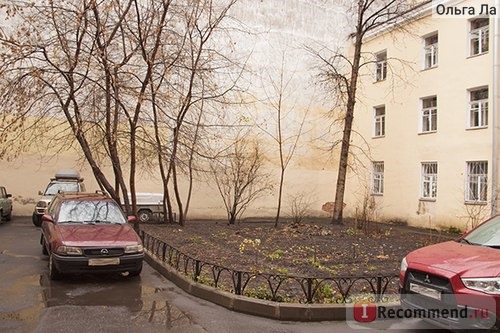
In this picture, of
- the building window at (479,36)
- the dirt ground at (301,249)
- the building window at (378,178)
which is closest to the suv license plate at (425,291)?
the dirt ground at (301,249)

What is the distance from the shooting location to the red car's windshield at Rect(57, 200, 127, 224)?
914cm

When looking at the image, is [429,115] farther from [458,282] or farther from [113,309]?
[113,309]

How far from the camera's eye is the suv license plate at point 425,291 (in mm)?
5035

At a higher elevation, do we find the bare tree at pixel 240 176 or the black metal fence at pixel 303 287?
the bare tree at pixel 240 176

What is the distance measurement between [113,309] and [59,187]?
43.5ft

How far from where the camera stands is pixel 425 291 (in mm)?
5238

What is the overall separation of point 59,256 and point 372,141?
62.9 ft

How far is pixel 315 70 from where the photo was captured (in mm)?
24859

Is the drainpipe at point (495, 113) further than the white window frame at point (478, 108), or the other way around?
the white window frame at point (478, 108)

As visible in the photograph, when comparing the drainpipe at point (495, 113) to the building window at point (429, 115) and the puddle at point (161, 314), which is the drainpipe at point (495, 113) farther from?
the puddle at point (161, 314)

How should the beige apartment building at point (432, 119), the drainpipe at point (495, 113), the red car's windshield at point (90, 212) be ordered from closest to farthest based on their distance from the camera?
the red car's windshield at point (90, 212) → the drainpipe at point (495, 113) → the beige apartment building at point (432, 119)

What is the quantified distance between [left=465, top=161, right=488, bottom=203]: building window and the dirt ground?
5215 mm

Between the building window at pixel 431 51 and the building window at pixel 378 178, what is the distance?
5458mm

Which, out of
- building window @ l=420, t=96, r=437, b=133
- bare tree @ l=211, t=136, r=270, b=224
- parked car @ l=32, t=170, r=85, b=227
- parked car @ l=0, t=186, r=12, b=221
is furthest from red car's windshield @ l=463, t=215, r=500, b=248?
parked car @ l=0, t=186, r=12, b=221
